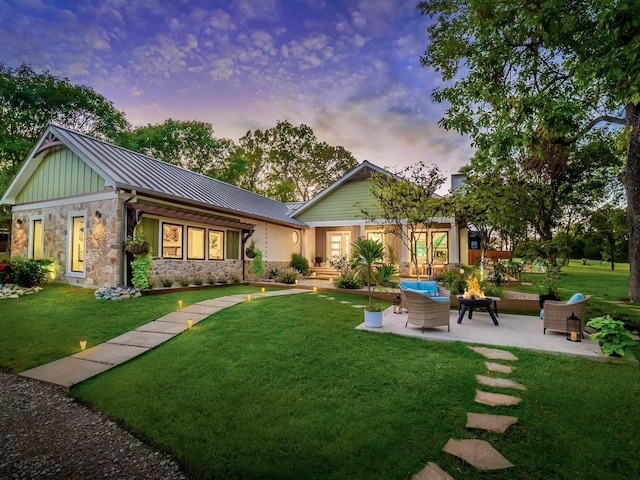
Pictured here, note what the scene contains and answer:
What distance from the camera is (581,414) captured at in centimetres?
329

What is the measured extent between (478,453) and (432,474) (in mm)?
518

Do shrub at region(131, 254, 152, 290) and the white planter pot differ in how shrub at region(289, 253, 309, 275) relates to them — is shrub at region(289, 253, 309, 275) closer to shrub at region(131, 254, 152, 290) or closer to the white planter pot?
shrub at region(131, 254, 152, 290)

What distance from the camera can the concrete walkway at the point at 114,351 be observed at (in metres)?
4.33

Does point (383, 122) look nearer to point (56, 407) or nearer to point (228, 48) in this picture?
point (228, 48)

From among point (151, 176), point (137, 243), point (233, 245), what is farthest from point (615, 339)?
point (151, 176)

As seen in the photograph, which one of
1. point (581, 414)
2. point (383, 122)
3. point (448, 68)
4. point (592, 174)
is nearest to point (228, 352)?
point (581, 414)

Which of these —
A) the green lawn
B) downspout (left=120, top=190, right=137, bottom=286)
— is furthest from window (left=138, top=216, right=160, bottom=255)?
the green lawn

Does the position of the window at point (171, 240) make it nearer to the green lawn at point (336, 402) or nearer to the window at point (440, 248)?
the green lawn at point (336, 402)

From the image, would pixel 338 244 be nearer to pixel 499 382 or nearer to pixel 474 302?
pixel 474 302

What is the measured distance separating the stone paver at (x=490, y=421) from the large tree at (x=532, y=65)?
11.1 ft

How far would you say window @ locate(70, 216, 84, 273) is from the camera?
11398mm

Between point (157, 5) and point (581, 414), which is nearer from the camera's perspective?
point (581, 414)

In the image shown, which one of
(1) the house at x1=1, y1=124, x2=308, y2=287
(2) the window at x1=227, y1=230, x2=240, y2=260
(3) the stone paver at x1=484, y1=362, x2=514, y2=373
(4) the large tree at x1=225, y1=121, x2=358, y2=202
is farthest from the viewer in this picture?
(4) the large tree at x1=225, y1=121, x2=358, y2=202

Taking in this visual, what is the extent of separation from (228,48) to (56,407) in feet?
40.2
